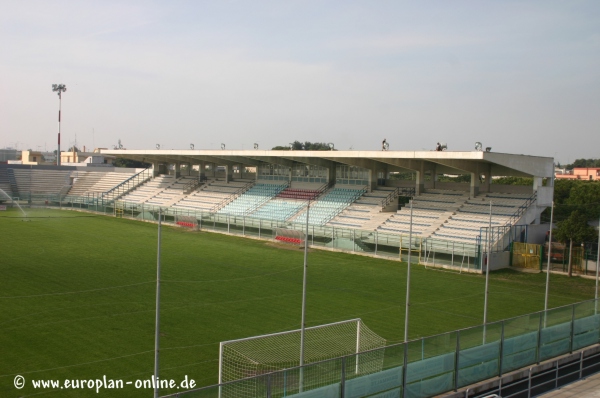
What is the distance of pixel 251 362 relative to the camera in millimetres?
11883

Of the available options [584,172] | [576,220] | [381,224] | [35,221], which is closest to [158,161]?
[35,221]

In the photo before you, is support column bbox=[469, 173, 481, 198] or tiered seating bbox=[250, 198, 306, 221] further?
tiered seating bbox=[250, 198, 306, 221]

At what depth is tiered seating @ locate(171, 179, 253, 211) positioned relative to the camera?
4675cm

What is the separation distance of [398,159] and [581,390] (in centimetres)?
2395

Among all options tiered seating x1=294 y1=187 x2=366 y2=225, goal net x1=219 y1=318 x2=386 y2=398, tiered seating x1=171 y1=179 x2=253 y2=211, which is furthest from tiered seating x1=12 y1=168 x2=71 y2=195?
goal net x1=219 y1=318 x2=386 y2=398

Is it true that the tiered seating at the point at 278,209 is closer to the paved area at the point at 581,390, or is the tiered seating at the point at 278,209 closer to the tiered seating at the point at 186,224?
the tiered seating at the point at 186,224

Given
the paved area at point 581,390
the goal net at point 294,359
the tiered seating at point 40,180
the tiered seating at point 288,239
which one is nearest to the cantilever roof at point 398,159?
the tiered seating at point 288,239

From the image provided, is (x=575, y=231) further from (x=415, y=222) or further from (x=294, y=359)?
(x=294, y=359)

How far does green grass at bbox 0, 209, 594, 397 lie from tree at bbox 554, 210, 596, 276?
177 cm

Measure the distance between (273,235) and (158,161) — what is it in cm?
2525

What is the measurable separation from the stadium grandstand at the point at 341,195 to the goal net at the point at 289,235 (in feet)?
1.06

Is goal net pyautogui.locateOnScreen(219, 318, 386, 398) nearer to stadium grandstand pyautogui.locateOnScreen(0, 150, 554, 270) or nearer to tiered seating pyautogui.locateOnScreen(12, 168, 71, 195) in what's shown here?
stadium grandstand pyautogui.locateOnScreen(0, 150, 554, 270)

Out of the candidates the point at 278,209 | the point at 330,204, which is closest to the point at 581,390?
the point at 330,204

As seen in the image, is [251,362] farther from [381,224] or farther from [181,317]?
[381,224]
